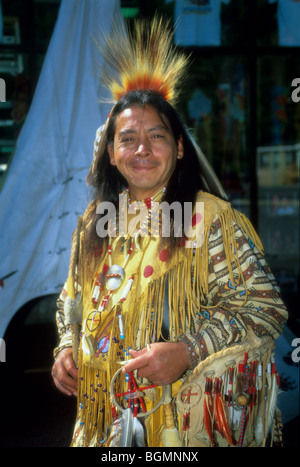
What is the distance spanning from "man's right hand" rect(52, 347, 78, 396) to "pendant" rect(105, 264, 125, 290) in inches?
12.4

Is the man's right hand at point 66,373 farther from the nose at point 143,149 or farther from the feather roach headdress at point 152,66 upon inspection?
the feather roach headdress at point 152,66

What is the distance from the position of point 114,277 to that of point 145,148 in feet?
1.53

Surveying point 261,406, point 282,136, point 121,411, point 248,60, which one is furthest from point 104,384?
point 282,136

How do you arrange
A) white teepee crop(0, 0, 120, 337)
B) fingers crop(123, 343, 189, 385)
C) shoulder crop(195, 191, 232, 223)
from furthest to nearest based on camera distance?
1. white teepee crop(0, 0, 120, 337)
2. shoulder crop(195, 191, 232, 223)
3. fingers crop(123, 343, 189, 385)

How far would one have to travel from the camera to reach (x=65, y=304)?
6.13ft

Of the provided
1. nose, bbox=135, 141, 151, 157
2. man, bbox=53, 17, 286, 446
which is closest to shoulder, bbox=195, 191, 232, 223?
man, bbox=53, 17, 286, 446

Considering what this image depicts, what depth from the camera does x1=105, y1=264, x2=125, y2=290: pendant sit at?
67.7 inches

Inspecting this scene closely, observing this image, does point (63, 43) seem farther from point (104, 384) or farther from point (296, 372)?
point (296, 372)

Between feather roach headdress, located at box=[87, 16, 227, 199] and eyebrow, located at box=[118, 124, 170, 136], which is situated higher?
feather roach headdress, located at box=[87, 16, 227, 199]

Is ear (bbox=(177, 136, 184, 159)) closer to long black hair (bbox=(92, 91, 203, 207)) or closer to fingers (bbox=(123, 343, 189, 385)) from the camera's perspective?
long black hair (bbox=(92, 91, 203, 207))

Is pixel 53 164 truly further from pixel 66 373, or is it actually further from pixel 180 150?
pixel 66 373

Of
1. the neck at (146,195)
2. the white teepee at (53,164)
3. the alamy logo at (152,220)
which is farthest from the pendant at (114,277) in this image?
the white teepee at (53,164)

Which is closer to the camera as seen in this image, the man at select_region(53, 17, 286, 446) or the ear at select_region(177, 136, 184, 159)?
the man at select_region(53, 17, 286, 446)
